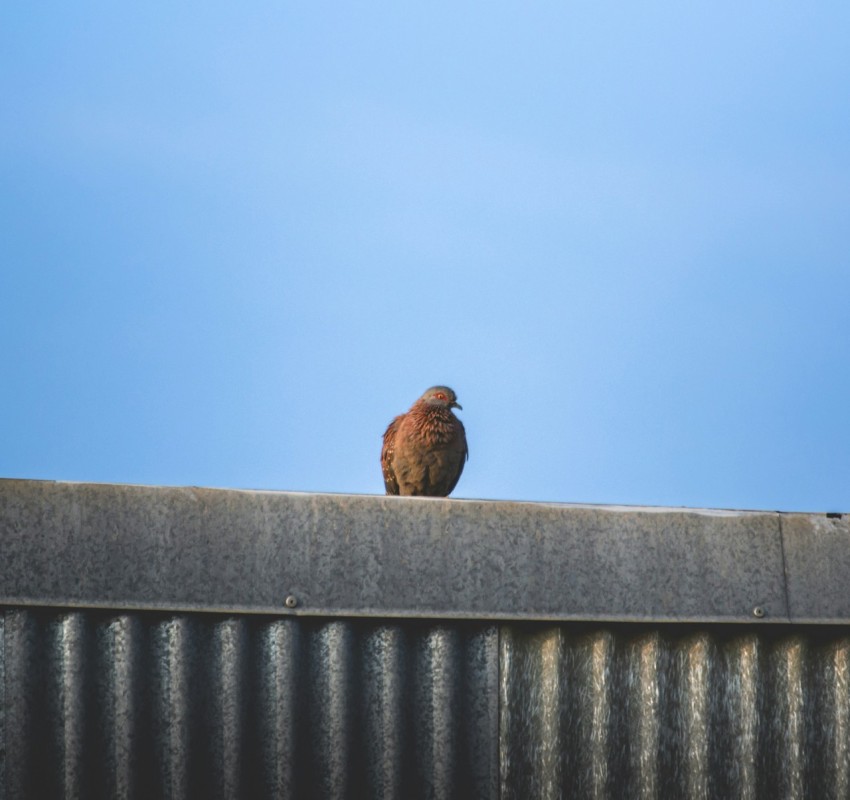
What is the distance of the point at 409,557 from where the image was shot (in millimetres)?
3992

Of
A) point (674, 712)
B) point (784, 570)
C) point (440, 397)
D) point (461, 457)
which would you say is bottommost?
point (674, 712)

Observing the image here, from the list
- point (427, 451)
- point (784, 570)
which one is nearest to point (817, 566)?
point (784, 570)

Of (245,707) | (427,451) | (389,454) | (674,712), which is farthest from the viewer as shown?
(389,454)

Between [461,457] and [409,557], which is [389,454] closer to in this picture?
[461,457]

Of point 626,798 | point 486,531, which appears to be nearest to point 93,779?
point 486,531

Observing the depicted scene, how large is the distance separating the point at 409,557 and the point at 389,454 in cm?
265

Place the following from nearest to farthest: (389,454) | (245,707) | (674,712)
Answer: (245,707)
(674,712)
(389,454)

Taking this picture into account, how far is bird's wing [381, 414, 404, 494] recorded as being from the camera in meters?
6.63

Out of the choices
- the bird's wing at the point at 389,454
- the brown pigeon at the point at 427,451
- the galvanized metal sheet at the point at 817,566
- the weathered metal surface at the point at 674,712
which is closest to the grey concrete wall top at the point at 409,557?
the galvanized metal sheet at the point at 817,566

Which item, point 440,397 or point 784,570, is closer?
point 784,570

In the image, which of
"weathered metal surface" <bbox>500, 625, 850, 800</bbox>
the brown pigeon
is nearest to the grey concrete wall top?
"weathered metal surface" <bbox>500, 625, 850, 800</bbox>

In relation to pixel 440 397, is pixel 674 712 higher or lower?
lower

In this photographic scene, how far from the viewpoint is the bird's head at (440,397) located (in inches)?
267

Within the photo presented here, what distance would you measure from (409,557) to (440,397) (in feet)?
9.43
